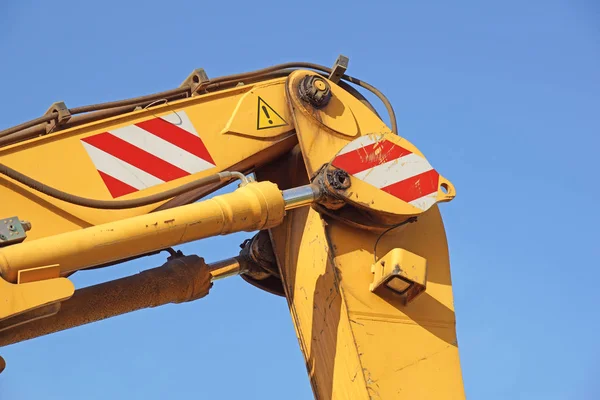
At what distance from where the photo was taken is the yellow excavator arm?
16.2 ft

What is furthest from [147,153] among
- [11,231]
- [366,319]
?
[366,319]

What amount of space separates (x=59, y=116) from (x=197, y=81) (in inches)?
30.1

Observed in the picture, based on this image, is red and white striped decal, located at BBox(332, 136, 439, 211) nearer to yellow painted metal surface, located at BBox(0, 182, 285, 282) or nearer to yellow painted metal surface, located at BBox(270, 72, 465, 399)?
yellow painted metal surface, located at BBox(270, 72, 465, 399)

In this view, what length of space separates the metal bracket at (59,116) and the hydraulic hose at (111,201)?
46 cm

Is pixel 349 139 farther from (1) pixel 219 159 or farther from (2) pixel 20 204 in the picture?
(2) pixel 20 204

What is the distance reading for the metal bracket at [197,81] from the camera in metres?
5.64

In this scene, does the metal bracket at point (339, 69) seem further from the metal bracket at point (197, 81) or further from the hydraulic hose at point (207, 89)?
the metal bracket at point (197, 81)

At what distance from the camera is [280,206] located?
4.92m

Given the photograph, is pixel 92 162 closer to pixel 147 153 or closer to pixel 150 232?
pixel 147 153

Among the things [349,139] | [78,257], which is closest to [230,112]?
[349,139]

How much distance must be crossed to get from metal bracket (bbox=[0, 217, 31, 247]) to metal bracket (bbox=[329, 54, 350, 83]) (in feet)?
6.73

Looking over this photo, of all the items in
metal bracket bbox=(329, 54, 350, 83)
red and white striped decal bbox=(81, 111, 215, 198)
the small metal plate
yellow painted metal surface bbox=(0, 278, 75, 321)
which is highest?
metal bracket bbox=(329, 54, 350, 83)

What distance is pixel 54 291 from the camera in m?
4.37

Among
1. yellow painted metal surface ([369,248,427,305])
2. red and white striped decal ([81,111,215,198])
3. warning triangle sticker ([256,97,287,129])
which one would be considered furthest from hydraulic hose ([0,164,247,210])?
yellow painted metal surface ([369,248,427,305])
